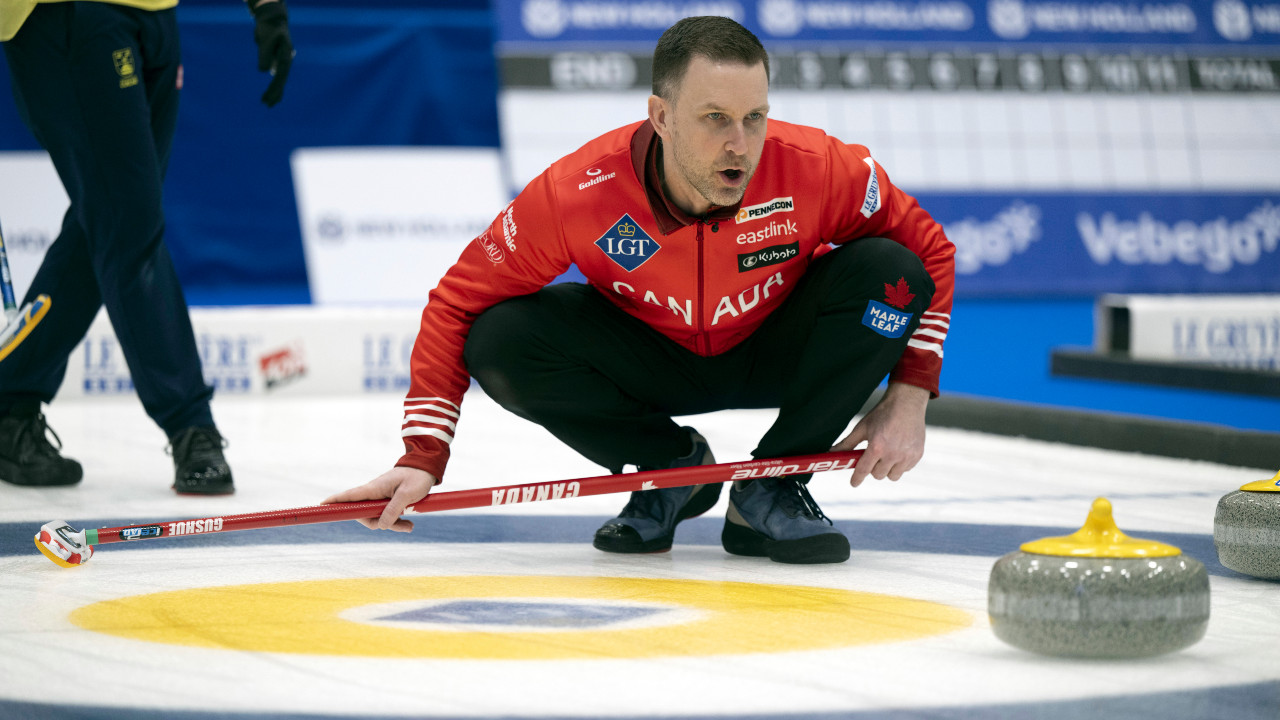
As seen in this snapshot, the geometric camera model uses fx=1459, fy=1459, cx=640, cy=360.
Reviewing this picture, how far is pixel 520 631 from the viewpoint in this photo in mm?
1821

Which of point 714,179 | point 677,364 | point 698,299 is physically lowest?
point 677,364

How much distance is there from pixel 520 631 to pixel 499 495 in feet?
1.61

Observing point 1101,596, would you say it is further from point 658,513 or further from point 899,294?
point 658,513

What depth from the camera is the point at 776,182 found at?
2.39 meters

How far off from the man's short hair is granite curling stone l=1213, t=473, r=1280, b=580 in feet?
3.13

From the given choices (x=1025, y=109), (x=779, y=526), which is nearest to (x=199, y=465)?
(x=779, y=526)

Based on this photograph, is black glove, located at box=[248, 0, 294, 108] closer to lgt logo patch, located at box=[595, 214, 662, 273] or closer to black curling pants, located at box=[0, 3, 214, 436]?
black curling pants, located at box=[0, 3, 214, 436]

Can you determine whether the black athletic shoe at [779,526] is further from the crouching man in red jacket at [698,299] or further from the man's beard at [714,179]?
the man's beard at [714,179]

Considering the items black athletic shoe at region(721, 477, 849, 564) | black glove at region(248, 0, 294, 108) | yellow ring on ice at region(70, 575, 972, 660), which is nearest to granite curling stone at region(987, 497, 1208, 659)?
yellow ring on ice at region(70, 575, 972, 660)

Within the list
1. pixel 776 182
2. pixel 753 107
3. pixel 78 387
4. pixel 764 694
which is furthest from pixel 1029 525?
pixel 78 387

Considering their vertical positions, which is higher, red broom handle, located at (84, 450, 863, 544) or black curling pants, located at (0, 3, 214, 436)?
black curling pants, located at (0, 3, 214, 436)

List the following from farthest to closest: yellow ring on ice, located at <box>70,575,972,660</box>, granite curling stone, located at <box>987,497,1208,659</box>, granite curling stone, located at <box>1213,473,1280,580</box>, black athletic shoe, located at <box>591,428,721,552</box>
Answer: black athletic shoe, located at <box>591,428,721,552</box>, granite curling stone, located at <box>1213,473,1280,580</box>, yellow ring on ice, located at <box>70,575,972,660</box>, granite curling stone, located at <box>987,497,1208,659</box>

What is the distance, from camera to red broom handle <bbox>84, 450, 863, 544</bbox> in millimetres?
2184

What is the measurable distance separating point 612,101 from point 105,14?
184 inches
